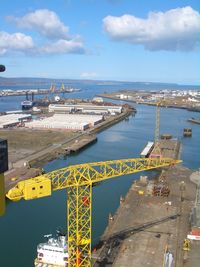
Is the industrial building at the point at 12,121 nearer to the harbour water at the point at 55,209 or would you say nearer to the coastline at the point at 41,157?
the coastline at the point at 41,157

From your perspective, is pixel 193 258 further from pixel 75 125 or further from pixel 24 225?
pixel 75 125

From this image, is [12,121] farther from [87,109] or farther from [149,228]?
[149,228]

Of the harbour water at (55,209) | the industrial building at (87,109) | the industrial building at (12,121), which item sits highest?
the industrial building at (87,109)

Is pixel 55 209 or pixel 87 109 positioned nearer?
pixel 55 209

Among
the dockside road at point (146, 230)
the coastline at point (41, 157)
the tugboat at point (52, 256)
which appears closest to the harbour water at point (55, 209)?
the coastline at point (41, 157)

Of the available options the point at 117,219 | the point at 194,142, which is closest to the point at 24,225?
the point at 117,219

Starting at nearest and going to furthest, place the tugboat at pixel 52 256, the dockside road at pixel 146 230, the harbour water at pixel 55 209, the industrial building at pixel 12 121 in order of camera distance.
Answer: the tugboat at pixel 52 256, the dockside road at pixel 146 230, the harbour water at pixel 55 209, the industrial building at pixel 12 121

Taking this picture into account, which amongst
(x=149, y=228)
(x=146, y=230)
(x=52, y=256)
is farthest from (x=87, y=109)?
(x=52, y=256)

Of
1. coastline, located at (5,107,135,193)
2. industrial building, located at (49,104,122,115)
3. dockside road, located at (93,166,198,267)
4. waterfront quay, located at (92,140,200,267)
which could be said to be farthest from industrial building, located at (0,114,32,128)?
dockside road, located at (93,166,198,267)

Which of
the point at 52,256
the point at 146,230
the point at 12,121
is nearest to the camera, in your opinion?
the point at 52,256

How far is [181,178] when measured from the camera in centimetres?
2908

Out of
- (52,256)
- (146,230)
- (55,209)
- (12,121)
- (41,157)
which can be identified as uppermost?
(12,121)

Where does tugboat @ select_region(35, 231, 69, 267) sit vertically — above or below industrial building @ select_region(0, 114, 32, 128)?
below

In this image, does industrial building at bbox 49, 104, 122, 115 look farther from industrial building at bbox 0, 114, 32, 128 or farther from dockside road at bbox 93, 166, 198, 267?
dockside road at bbox 93, 166, 198, 267
